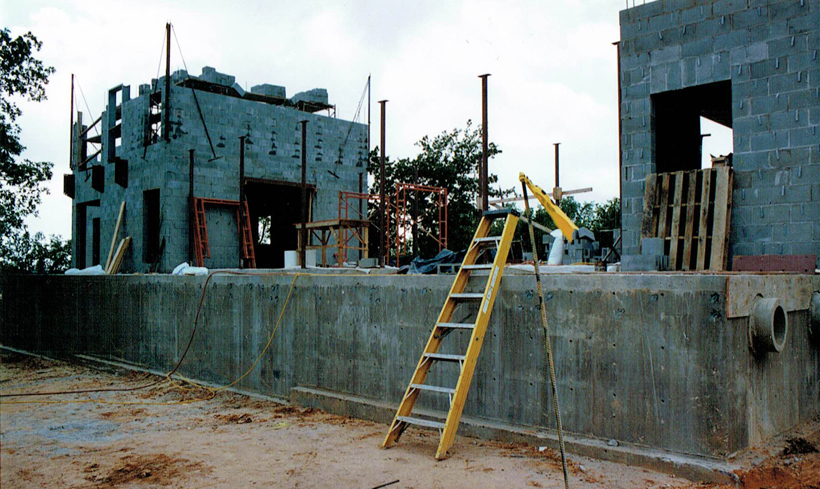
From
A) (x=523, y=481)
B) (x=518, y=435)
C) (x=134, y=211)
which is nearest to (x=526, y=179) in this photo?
(x=518, y=435)

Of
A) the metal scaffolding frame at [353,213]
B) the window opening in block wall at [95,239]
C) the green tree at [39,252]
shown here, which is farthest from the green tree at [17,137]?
the green tree at [39,252]

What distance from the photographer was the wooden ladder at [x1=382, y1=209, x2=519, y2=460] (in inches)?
249

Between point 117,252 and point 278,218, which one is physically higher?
point 278,218

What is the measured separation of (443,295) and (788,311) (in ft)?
12.3

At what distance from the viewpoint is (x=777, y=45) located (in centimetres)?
893

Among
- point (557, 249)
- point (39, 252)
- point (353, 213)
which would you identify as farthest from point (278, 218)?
point (39, 252)

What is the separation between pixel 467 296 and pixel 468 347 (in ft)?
1.79

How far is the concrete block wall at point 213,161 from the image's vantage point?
67.2ft

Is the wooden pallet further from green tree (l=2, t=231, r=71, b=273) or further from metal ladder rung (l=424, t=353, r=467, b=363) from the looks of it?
green tree (l=2, t=231, r=71, b=273)

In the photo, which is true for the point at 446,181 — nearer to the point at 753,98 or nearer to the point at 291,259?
the point at 291,259

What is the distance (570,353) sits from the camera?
6.50m

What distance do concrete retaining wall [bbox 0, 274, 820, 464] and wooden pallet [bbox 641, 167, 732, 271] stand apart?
1.83 m

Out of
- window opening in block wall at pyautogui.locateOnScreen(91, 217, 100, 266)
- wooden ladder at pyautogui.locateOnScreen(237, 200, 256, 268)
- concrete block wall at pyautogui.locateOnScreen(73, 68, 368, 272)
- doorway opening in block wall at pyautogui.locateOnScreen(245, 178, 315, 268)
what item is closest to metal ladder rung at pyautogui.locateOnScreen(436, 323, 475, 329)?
wooden ladder at pyautogui.locateOnScreen(237, 200, 256, 268)

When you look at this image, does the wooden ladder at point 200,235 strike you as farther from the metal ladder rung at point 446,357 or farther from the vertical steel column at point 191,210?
the metal ladder rung at point 446,357
